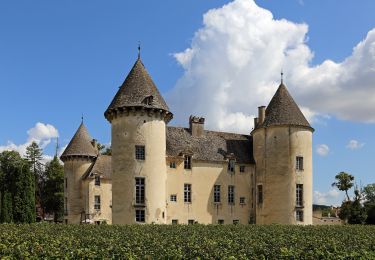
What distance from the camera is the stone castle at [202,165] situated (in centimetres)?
3684

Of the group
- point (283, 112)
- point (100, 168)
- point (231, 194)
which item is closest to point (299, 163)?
point (283, 112)

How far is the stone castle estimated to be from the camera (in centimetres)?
3684

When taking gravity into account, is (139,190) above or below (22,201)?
above

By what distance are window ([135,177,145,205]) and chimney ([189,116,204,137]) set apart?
391 inches

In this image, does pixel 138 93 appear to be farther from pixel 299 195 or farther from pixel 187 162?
pixel 299 195

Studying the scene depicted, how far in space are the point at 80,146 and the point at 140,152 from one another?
16.7 meters

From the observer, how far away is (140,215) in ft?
119

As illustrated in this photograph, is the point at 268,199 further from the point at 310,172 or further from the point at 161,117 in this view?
the point at 161,117

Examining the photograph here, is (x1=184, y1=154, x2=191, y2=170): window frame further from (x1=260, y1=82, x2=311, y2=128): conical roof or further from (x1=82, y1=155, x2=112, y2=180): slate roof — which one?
(x1=82, y1=155, x2=112, y2=180): slate roof

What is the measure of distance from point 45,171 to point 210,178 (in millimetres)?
38878

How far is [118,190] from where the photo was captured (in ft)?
120

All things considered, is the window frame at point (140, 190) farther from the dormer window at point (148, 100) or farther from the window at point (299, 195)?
the window at point (299, 195)

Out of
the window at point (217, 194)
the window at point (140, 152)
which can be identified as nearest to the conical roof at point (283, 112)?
the window at point (217, 194)

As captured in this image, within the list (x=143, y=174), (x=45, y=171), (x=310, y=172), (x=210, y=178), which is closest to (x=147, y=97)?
(x=143, y=174)
